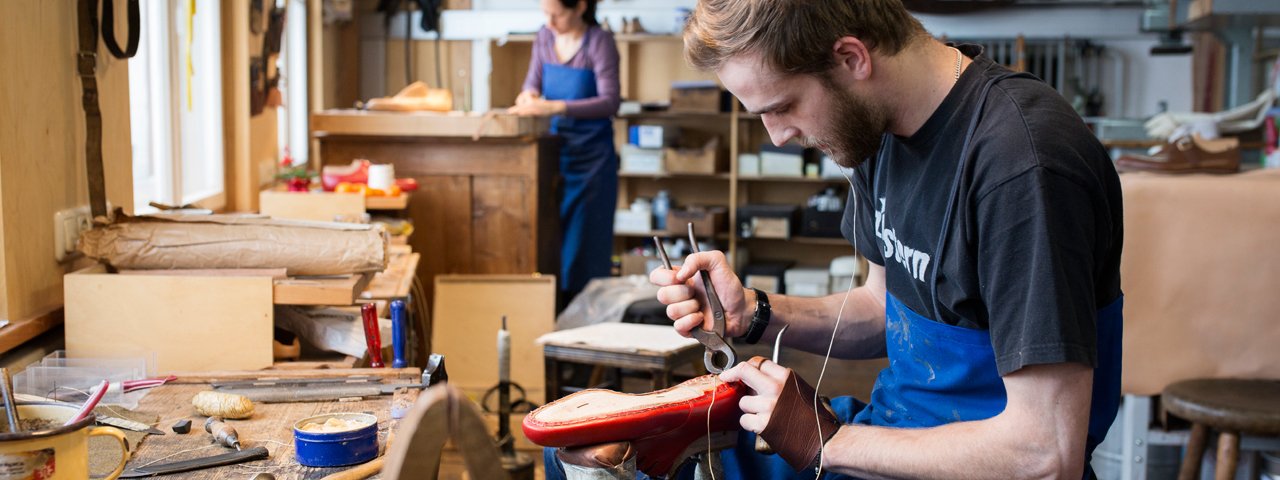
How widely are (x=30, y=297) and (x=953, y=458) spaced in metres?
1.60

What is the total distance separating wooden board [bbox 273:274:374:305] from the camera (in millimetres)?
Result: 2037

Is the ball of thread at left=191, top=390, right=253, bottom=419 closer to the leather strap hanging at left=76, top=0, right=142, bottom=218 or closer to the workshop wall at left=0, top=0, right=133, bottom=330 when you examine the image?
the workshop wall at left=0, top=0, right=133, bottom=330

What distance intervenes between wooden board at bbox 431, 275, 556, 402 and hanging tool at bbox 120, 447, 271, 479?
9.07ft

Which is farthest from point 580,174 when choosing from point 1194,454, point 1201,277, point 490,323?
point 1194,454

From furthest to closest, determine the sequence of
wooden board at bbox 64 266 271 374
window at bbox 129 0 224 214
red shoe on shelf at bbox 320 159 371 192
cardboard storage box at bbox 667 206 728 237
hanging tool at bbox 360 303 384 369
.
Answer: cardboard storage box at bbox 667 206 728 237, red shoe on shelf at bbox 320 159 371 192, window at bbox 129 0 224 214, hanging tool at bbox 360 303 384 369, wooden board at bbox 64 266 271 374

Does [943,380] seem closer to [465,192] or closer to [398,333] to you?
[398,333]

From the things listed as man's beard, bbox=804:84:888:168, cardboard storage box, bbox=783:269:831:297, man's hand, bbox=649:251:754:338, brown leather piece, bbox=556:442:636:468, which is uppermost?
man's beard, bbox=804:84:888:168

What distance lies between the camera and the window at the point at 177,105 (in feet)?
11.1

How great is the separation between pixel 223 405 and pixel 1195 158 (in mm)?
2510

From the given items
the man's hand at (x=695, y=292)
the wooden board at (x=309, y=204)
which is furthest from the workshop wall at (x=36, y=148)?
the wooden board at (x=309, y=204)

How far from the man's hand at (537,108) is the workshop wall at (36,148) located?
2.20 m

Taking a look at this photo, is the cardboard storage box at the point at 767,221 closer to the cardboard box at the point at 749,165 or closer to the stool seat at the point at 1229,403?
the cardboard box at the point at 749,165

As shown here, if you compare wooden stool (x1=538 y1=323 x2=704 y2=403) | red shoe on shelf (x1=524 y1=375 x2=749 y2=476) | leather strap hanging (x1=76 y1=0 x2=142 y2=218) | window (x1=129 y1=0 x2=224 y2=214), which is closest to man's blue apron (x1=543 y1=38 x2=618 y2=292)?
wooden stool (x1=538 y1=323 x2=704 y2=403)

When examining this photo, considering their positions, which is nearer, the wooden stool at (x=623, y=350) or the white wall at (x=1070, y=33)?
the wooden stool at (x=623, y=350)
